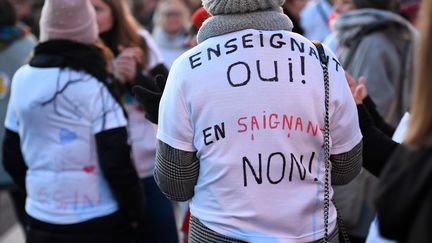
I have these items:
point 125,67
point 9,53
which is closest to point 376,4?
point 125,67

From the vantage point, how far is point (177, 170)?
2.18 metres

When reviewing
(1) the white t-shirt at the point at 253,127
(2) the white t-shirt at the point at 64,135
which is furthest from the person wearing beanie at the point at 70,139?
(1) the white t-shirt at the point at 253,127

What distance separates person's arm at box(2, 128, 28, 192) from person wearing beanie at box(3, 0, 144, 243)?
3.3 inches

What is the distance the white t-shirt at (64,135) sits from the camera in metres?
3.02

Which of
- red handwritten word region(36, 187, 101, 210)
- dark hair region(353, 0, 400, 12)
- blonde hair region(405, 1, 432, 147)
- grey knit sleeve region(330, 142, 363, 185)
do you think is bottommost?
red handwritten word region(36, 187, 101, 210)

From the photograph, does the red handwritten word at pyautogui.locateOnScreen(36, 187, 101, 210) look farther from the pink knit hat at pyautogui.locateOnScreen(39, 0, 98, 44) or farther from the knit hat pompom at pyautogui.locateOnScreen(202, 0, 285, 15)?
the knit hat pompom at pyautogui.locateOnScreen(202, 0, 285, 15)

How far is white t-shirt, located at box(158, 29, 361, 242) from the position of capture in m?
2.09

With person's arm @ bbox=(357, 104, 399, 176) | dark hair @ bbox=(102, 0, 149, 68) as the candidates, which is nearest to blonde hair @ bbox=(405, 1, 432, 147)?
person's arm @ bbox=(357, 104, 399, 176)

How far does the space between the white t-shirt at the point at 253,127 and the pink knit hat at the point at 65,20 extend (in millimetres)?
1163

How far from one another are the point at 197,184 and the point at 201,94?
32cm

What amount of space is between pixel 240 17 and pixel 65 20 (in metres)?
1.25

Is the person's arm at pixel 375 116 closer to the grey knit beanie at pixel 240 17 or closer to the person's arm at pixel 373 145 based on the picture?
the person's arm at pixel 373 145

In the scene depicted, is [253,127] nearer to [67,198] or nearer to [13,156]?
[67,198]

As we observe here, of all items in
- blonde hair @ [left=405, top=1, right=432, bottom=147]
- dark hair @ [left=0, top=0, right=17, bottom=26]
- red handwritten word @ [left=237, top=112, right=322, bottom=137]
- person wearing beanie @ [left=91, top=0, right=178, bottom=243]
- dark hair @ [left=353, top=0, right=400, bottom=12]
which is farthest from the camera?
dark hair @ [left=0, top=0, right=17, bottom=26]
